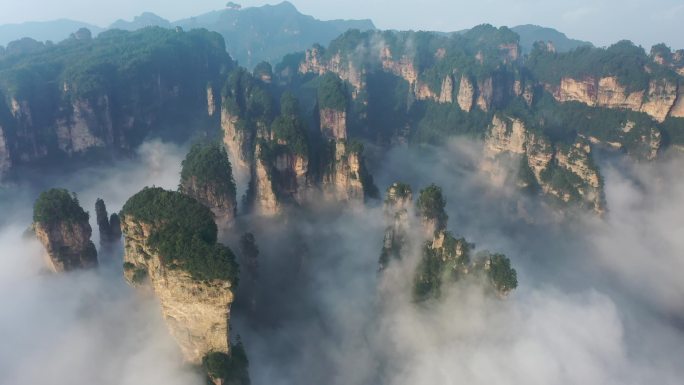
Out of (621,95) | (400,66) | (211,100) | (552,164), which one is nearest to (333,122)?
(211,100)

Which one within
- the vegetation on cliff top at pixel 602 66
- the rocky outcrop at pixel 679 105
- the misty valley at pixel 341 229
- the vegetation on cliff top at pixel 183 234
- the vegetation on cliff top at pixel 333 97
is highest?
the vegetation on cliff top at pixel 602 66

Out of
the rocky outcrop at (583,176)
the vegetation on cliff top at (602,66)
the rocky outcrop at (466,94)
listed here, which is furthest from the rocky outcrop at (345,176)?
the vegetation on cliff top at (602,66)

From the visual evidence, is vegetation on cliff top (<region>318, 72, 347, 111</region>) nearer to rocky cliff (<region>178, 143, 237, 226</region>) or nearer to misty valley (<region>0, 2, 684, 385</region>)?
misty valley (<region>0, 2, 684, 385</region>)

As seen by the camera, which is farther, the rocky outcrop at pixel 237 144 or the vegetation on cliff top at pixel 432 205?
the rocky outcrop at pixel 237 144

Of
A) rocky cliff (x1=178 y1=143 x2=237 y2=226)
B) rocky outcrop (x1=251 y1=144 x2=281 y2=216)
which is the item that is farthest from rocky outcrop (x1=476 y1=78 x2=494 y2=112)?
rocky cliff (x1=178 y1=143 x2=237 y2=226)

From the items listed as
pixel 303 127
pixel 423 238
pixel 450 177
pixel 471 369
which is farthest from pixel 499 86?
pixel 471 369

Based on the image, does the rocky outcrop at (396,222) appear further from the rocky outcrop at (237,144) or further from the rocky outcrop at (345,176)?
the rocky outcrop at (237,144)
